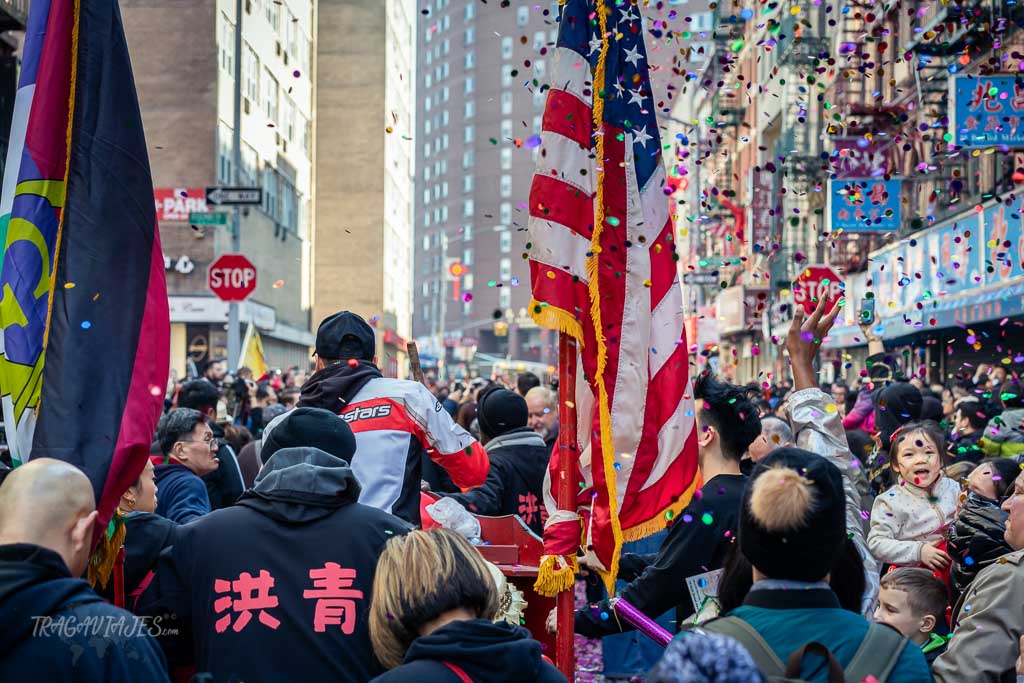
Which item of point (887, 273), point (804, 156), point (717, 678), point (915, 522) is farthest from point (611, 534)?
point (804, 156)

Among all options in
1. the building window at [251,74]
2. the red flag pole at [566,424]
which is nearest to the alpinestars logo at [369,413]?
the red flag pole at [566,424]

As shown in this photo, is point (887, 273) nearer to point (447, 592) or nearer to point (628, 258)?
point (628, 258)

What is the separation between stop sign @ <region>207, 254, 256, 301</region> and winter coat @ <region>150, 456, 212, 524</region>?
40.2 ft

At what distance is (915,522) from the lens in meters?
6.93

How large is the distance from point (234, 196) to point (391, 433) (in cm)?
1297

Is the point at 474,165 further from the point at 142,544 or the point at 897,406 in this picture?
the point at 142,544

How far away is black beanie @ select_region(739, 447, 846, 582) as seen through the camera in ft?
10.2

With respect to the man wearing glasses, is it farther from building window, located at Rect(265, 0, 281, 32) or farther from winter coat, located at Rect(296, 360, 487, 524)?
building window, located at Rect(265, 0, 281, 32)

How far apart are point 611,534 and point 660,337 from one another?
0.98 m

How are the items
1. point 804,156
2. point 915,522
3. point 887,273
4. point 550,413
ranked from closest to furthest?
point 915,522 < point 550,413 < point 887,273 < point 804,156

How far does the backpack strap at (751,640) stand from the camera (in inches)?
115

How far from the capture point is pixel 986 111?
15359mm

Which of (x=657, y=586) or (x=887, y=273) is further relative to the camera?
(x=887, y=273)

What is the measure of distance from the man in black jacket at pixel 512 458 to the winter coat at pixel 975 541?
9.79 ft
